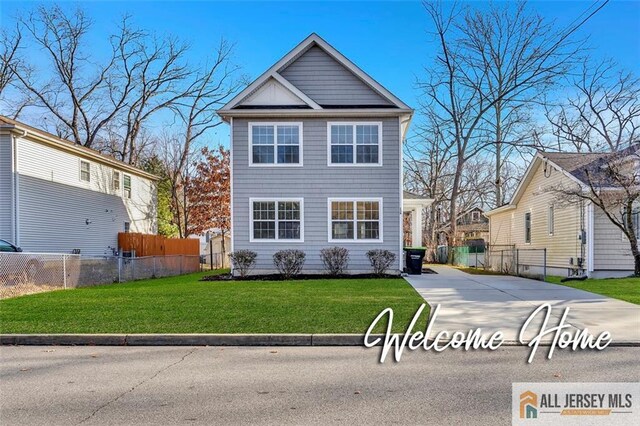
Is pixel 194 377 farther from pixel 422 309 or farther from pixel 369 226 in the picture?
pixel 369 226

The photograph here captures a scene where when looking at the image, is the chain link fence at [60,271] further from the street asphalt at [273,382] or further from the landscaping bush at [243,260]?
the street asphalt at [273,382]

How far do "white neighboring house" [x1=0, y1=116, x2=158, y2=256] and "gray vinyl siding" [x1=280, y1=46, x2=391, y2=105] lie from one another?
10797 mm

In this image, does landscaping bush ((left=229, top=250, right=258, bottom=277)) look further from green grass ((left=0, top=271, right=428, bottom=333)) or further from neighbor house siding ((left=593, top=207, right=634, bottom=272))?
neighbor house siding ((left=593, top=207, right=634, bottom=272))

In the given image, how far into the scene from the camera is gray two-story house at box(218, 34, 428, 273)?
1822cm

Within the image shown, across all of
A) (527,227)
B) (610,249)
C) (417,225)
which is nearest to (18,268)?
(417,225)

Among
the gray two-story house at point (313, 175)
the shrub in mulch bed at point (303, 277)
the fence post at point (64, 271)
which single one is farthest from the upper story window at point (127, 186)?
the fence post at point (64, 271)

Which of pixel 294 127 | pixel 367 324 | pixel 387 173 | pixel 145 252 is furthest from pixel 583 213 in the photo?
pixel 145 252

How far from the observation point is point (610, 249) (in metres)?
18.3

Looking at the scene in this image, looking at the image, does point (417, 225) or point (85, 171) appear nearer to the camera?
point (417, 225)

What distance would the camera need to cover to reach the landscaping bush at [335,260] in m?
17.8

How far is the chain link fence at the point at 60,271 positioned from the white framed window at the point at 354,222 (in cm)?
776

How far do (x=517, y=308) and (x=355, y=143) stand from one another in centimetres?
975

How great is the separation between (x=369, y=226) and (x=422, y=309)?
8.77m

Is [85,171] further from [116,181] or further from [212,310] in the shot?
[212,310]
